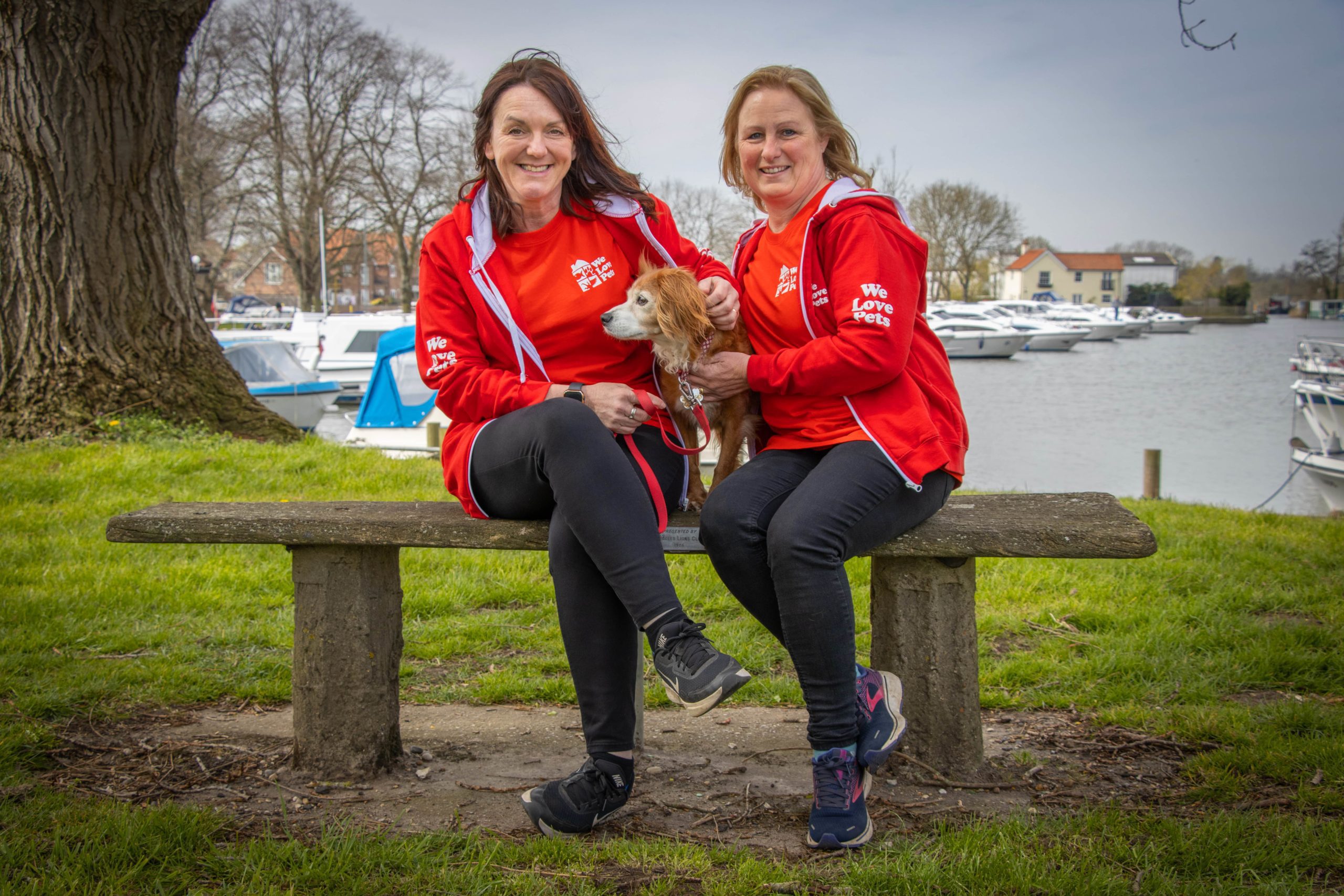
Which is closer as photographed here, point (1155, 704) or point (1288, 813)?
point (1288, 813)

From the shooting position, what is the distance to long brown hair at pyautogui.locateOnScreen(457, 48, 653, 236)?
2.96 metres

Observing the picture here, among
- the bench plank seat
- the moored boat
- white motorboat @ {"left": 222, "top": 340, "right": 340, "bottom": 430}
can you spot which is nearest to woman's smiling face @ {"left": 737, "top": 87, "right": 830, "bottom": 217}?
the bench plank seat

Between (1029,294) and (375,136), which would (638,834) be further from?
(1029,294)

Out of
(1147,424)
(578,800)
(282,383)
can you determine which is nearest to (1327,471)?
(1147,424)

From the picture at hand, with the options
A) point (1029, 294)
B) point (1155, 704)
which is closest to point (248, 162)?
point (1155, 704)

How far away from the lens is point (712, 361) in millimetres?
2904

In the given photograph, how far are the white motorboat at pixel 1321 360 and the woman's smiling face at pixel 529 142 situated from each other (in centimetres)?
1491

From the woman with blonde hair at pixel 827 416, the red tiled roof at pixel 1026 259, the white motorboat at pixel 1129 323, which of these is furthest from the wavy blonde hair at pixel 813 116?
the red tiled roof at pixel 1026 259

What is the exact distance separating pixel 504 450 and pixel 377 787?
3.60 feet

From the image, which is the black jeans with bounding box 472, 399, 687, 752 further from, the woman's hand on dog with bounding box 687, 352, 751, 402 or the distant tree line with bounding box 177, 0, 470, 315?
the distant tree line with bounding box 177, 0, 470, 315

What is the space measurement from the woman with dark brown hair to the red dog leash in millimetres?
17

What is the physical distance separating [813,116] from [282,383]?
49.0ft

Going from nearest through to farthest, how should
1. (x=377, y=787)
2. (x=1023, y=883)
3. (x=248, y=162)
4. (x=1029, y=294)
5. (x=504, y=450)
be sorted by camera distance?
(x=1023, y=883) < (x=504, y=450) < (x=377, y=787) < (x=248, y=162) < (x=1029, y=294)

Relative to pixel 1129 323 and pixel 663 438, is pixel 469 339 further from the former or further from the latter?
pixel 1129 323
